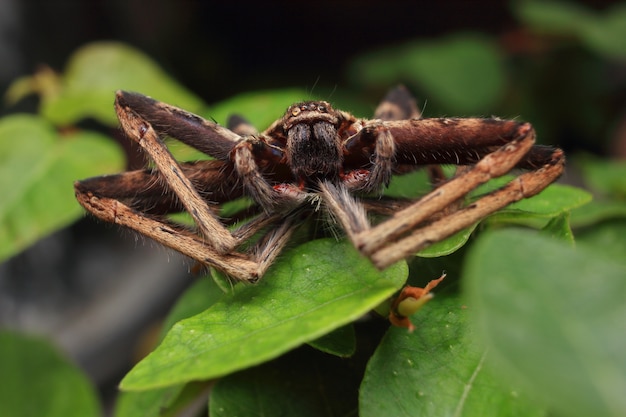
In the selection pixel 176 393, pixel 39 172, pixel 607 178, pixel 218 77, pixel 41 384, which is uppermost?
pixel 39 172

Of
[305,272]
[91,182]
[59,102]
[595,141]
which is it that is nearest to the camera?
[305,272]

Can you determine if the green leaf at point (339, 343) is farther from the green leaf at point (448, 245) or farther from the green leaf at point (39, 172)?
the green leaf at point (39, 172)

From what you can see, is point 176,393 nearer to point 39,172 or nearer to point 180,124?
point 180,124

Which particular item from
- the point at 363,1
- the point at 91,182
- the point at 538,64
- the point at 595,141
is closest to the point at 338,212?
the point at 91,182

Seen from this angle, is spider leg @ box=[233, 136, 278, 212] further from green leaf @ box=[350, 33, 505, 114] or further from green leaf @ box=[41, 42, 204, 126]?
green leaf @ box=[350, 33, 505, 114]

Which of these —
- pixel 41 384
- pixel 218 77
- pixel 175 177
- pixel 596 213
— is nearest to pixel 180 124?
pixel 175 177

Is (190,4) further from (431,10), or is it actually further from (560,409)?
(560,409)

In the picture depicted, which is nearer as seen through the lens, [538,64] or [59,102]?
[59,102]

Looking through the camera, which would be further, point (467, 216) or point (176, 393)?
point (176, 393)
